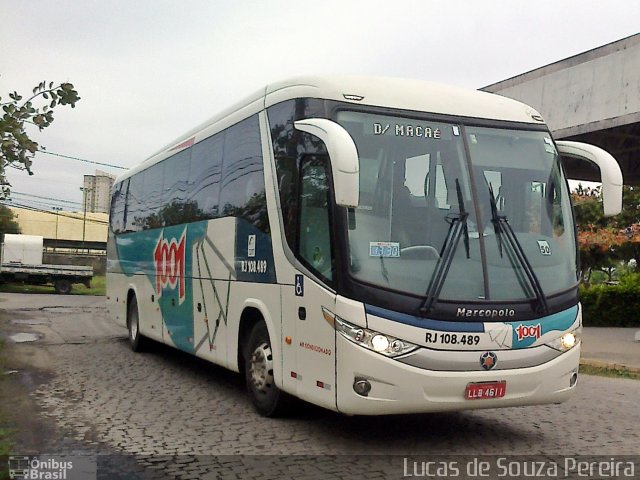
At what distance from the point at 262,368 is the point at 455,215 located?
8.51ft

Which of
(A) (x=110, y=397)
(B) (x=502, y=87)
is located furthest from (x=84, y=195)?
(A) (x=110, y=397)

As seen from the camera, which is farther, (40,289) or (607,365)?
(40,289)

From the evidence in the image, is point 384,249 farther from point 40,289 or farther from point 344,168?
point 40,289

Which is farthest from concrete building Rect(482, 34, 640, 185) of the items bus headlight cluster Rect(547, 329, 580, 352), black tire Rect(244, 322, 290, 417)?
black tire Rect(244, 322, 290, 417)

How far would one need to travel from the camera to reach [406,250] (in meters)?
5.92

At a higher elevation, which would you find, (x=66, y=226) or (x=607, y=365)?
(x=66, y=226)

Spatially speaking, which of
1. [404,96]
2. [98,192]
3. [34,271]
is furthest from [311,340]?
[98,192]

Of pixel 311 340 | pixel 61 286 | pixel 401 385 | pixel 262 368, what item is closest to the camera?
pixel 401 385

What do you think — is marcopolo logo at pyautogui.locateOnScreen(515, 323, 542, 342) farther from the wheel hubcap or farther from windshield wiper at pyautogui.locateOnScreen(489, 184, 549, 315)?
the wheel hubcap

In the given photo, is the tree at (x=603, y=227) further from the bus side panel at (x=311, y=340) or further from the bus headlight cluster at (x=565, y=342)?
the bus side panel at (x=311, y=340)

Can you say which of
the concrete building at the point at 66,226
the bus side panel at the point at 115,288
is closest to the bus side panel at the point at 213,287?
the bus side panel at the point at 115,288

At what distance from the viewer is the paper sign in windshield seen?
591cm

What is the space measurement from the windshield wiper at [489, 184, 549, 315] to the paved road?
4.39ft

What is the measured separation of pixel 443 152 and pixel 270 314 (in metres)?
2.31
